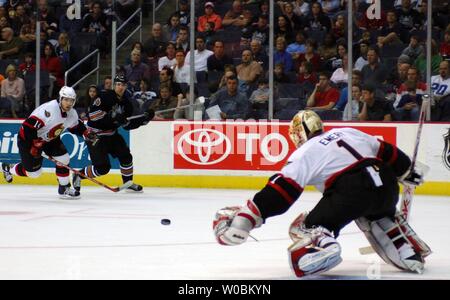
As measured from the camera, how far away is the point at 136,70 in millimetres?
13000

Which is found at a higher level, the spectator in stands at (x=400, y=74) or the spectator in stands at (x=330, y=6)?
the spectator in stands at (x=330, y=6)

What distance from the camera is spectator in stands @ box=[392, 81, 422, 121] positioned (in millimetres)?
11297

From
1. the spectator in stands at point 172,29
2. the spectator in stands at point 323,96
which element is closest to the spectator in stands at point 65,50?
the spectator in stands at point 172,29

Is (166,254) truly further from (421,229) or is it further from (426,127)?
(426,127)

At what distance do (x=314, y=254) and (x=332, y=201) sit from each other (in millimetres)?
317

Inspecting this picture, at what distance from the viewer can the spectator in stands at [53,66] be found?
1332 centimetres

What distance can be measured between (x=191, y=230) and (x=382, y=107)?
4354 millimetres

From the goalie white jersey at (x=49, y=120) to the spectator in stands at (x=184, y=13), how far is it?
3233mm

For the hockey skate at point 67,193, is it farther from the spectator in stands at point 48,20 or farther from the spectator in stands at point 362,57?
the spectator in stands at point 48,20

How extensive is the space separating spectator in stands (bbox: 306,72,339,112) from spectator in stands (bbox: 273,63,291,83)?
0.39 metres

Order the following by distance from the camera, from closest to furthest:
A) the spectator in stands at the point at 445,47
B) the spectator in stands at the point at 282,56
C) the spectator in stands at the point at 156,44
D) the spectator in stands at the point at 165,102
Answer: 1. the spectator in stands at the point at 445,47
2. the spectator in stands at the point at 282,56
3. the spectator in stands at the point at 165,102
4. the spectator in stands at the point at 156,44

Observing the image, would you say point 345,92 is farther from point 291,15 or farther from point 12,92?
point 12,92

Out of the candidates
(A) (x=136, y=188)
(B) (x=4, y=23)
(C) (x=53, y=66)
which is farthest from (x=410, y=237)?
(B) (x=4, y=23)

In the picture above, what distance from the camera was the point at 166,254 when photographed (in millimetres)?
6316
